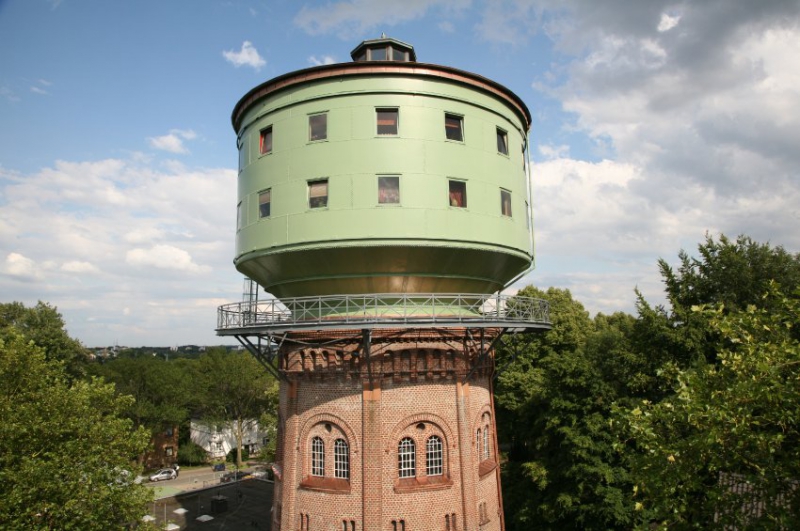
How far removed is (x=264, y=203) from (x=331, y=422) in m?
7.47

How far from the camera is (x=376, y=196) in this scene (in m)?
15.8

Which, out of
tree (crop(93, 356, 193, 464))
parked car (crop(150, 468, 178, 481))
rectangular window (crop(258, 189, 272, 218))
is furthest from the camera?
tree (crop(93, 356, 193, 464))

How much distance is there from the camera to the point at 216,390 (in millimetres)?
57625

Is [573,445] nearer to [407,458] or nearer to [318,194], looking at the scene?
[407,458]

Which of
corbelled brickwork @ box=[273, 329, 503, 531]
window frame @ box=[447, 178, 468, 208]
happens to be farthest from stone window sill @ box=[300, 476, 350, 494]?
window frame @ box=[447, 178, 468, 208]

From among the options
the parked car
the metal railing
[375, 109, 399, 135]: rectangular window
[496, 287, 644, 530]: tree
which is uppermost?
[375, 109, 399, 135]: rectangular window

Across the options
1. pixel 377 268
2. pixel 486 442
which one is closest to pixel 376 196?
pixel 377 268

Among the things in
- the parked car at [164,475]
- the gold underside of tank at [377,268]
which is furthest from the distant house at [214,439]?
the gold underside of tank at [377,268]

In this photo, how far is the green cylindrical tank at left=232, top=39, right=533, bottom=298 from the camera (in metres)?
15.8

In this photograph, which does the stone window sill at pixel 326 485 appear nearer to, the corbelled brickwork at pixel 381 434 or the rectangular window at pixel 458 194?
the corbelled brickwork at pixel 381 434

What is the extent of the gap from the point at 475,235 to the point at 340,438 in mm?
7734

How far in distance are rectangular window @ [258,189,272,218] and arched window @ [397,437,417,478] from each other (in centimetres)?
856

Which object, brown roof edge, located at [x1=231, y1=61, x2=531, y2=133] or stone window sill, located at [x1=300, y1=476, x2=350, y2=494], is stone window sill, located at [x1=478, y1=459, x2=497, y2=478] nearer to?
stone window sill, located at [x1=300, y1=476, x2=350, y2=494]

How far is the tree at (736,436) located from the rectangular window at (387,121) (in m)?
10.3
